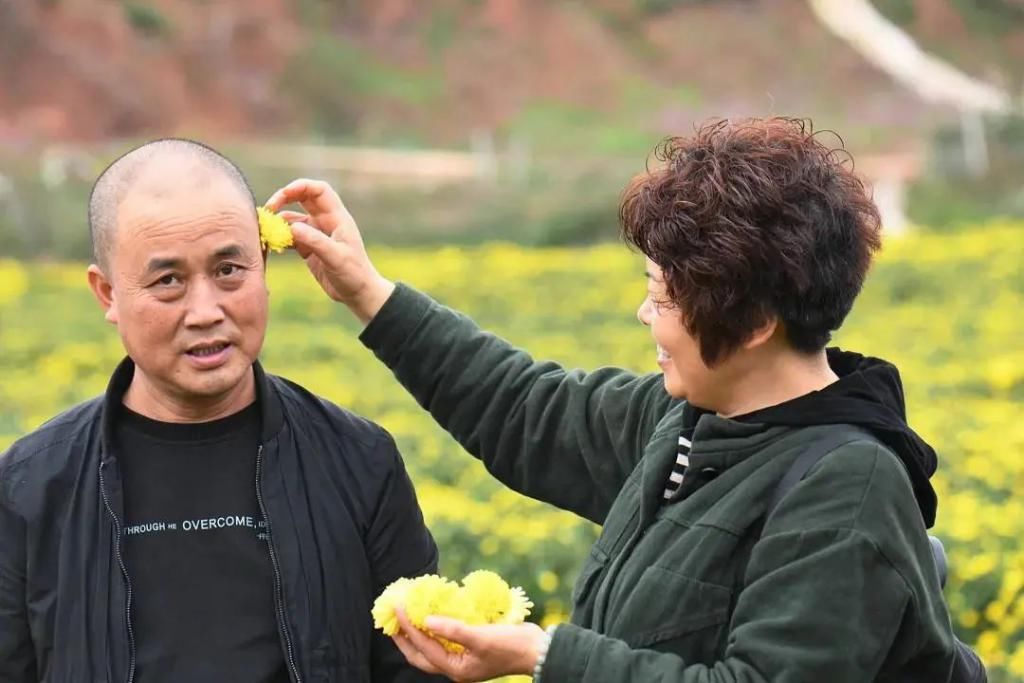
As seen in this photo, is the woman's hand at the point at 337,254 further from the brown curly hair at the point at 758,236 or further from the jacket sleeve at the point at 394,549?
the brown curly hair at the point at 758,236

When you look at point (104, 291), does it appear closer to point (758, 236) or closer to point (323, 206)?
point (323, 206)

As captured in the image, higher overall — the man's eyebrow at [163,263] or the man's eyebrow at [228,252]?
the man's eyebrow at [228,252]

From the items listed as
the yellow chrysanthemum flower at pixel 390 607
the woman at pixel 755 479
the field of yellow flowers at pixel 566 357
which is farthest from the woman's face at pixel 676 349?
the field of yellow flowers at pixel 566 357

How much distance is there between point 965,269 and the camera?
13047 mm

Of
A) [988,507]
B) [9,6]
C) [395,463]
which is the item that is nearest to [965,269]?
[988,507]

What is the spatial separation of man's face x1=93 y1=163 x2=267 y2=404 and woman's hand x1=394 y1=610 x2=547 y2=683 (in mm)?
589

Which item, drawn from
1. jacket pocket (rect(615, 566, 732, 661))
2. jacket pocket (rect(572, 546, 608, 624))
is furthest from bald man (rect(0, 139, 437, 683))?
jacket pocket (rect(615, 566, 732, 661))

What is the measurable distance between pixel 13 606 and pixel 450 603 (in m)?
0.79

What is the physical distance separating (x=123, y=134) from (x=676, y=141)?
1995 centimetres

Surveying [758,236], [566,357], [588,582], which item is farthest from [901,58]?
[758,236]

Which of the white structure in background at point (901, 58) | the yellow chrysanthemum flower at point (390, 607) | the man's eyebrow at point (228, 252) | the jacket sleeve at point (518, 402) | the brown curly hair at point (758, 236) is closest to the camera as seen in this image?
the brown curly hair at point (758, 236)

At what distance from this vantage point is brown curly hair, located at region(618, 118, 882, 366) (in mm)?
2400

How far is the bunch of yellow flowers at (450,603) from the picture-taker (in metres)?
2.48

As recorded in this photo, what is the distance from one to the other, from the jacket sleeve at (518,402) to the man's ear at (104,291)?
604mm
